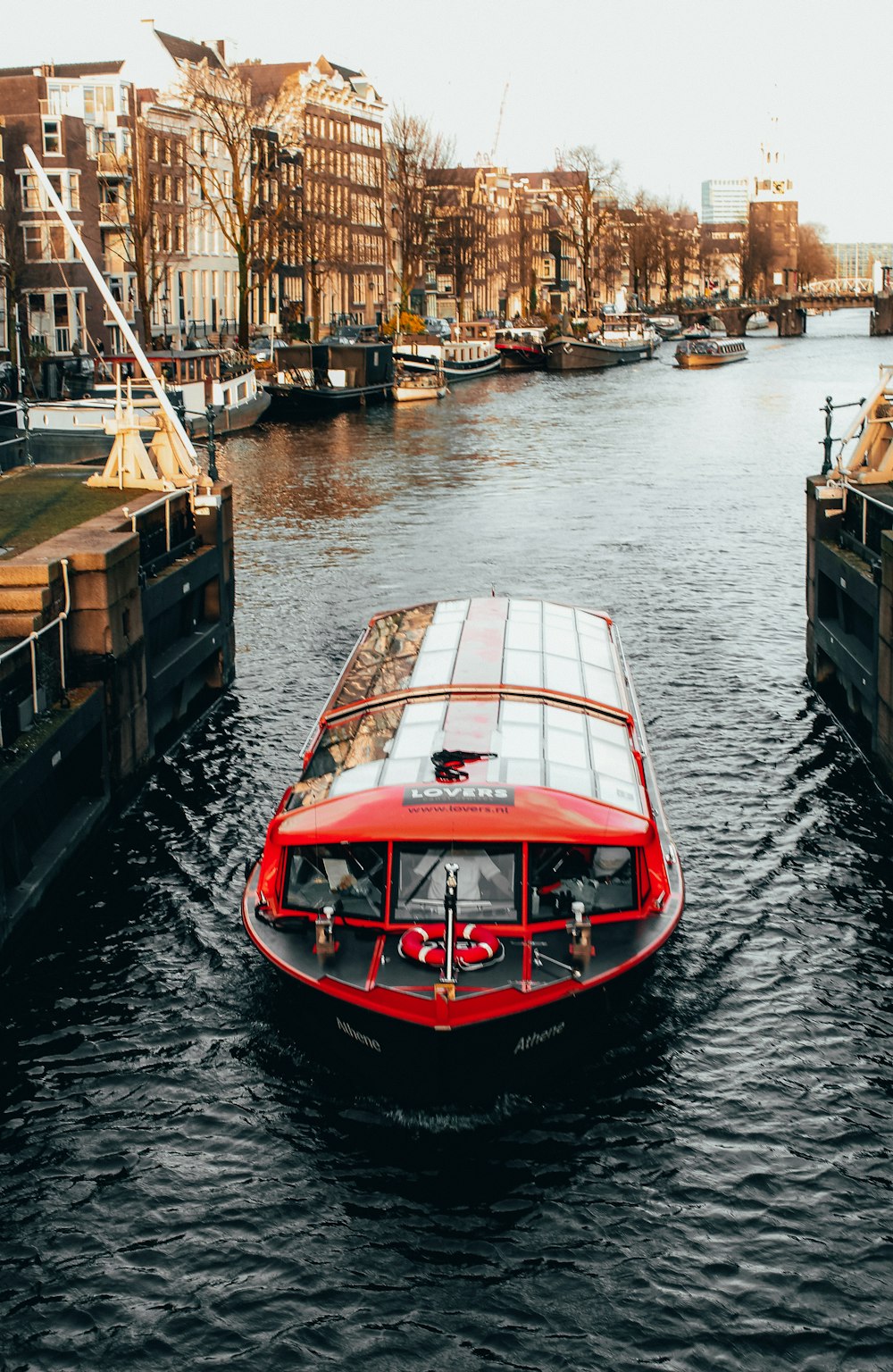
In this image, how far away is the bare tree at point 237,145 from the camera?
341 ft

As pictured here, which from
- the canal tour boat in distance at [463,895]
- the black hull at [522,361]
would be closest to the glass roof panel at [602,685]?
the canal tour boat in distance at [463,895]

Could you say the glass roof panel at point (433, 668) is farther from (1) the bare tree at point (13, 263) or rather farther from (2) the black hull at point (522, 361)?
(2) the black hull at point (522, 361)

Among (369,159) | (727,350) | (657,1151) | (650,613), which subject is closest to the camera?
(657,1151)

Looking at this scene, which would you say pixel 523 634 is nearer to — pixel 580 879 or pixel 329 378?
pixel 580 879

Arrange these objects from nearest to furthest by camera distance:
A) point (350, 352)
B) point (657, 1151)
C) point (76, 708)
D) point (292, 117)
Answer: point (657, 1151) → point (76, 708) → point (350, 352) → point (292, 117)

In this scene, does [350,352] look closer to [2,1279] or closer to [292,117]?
[292,117]

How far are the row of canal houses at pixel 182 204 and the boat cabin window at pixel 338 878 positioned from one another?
142 feet

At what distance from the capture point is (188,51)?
4749 inches

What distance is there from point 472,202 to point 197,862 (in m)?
168

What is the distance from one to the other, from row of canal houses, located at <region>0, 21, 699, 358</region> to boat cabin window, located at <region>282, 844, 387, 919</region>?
43141 millimetres

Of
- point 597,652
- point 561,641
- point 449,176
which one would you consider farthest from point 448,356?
point 561,641

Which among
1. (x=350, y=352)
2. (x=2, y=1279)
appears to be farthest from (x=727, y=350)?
(x=2, y=1279)

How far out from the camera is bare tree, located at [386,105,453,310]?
481ft

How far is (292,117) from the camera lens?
127938mm
